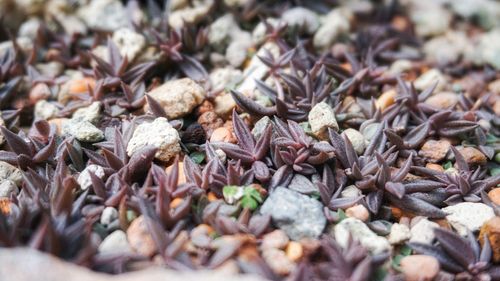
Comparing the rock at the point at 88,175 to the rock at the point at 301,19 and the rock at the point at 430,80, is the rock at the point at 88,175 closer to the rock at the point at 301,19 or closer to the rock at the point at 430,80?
the rock at the point at 301,19

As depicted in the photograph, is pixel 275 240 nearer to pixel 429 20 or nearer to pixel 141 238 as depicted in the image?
pixel 141 238

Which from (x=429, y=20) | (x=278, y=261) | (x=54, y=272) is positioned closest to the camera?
(x=54, y=272)

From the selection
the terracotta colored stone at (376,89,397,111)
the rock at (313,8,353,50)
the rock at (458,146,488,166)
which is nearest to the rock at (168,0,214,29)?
the rock at (313,8,353,50)

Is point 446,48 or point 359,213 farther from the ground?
point 446,48

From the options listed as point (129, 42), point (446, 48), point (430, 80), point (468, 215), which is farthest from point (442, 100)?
Result: point (129, 42)

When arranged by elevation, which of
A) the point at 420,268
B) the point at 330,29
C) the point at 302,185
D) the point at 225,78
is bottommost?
the point at 420,268

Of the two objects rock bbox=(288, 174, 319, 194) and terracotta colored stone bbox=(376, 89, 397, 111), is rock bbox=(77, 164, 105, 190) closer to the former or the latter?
rock bbox=(288, 174, 319, 194)

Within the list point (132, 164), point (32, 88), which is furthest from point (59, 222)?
point (32, 88)

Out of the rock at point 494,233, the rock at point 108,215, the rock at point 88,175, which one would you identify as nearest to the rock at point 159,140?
the rock at point 88,175
